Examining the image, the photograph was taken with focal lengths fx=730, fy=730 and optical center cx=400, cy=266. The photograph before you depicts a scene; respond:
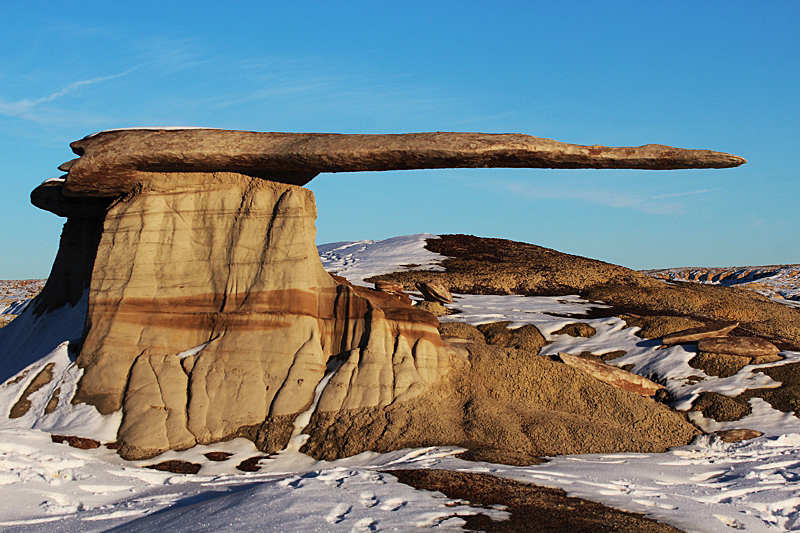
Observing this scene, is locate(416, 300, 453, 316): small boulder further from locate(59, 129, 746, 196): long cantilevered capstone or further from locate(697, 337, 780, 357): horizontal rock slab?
locate(59, 129, 746, 196): long cantilevered capstone

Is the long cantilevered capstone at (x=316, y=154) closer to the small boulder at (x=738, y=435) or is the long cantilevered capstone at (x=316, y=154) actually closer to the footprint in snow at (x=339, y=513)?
the small boulder at (x=738, y=435)

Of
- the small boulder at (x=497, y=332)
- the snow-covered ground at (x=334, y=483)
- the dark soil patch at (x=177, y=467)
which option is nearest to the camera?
the snow-covered ground at (x=334, y=483)

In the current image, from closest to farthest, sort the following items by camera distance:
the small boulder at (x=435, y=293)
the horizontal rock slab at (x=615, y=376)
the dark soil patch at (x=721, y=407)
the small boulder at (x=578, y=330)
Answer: the dark soil patch at (x=721, y=407), the horizontal rock slab at (x=615, y=376), the small boulder at (x=578, y=330), the small boulder at (x=435, y=293)

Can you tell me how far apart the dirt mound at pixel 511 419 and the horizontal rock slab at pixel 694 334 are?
3.63 m

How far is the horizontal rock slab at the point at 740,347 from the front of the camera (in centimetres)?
1574

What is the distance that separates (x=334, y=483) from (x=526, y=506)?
234cm

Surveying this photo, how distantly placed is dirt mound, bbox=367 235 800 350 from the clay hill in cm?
788

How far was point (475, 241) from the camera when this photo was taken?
37938mm

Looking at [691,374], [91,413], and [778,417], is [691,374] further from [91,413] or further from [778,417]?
[91,413]

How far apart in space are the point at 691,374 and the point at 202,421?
10086mm

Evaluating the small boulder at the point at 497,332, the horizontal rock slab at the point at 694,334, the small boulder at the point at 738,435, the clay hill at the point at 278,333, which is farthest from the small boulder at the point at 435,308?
the small boulder at the point at 738,435

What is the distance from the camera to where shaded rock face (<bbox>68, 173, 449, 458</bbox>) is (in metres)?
12.6

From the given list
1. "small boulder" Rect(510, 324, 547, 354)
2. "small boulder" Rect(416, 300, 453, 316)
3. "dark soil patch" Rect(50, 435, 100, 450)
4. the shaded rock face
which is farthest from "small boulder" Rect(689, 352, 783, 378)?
"dark soil patch" Rect(50, 435, 100, 450)

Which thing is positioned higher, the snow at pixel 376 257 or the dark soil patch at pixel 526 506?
the snow at pixel 376 257
